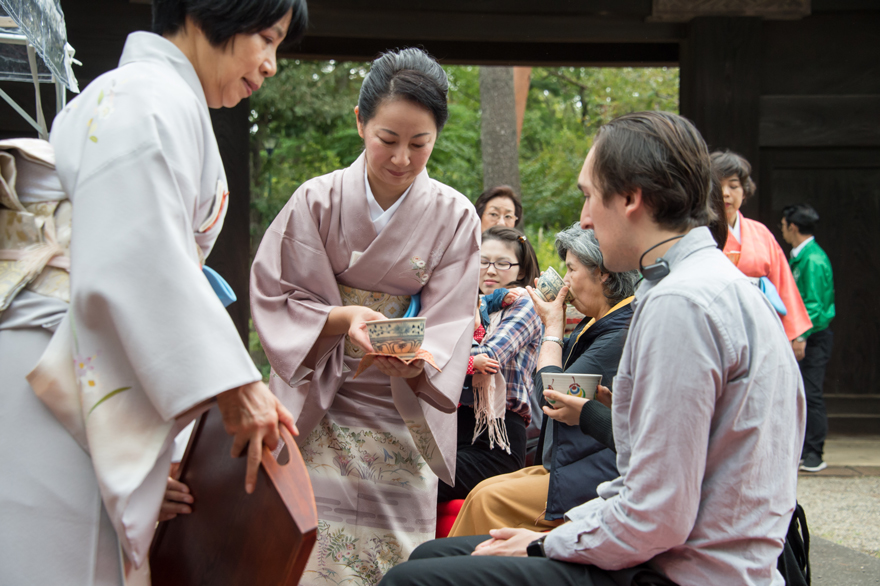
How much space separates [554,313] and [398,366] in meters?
0.86

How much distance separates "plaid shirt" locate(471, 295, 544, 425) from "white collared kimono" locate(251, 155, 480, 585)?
23.1 inches

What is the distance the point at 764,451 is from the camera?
1264 millimetres

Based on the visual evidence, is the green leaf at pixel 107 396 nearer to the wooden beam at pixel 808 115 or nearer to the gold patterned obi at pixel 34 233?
the gold patterned obi at pixel 34 233

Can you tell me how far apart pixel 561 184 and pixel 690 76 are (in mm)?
9891

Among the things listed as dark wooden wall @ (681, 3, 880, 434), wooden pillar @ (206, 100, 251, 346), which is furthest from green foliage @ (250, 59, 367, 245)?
dark wooden wall @ (681, 3, 880, 434)

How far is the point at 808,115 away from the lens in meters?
5.57

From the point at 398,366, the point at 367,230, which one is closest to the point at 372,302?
the point at 367,230

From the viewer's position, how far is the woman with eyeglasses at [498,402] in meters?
2.75

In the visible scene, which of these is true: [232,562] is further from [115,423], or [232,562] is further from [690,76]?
[690,76]

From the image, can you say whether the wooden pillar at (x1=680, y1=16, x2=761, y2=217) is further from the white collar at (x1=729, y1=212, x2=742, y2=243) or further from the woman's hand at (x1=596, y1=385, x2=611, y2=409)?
the woman's hand at (x1=596, y1=385, x2=611, y2=409)

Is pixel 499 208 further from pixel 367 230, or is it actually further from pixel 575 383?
pixel 575 383

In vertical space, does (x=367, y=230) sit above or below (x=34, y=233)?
below

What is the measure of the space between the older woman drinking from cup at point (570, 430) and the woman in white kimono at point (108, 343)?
1.01 meters

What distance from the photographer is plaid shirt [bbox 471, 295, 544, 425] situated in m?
2.91
